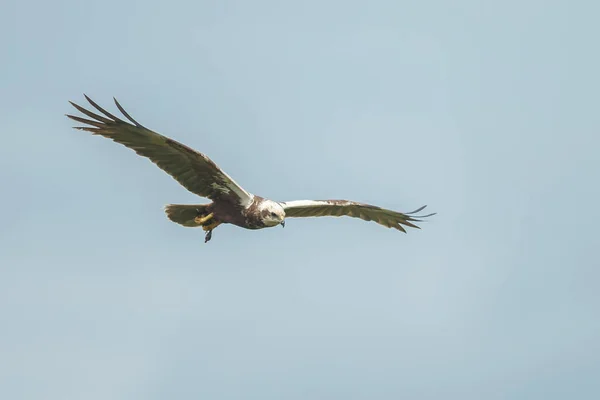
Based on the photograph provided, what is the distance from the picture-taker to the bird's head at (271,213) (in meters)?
18.5

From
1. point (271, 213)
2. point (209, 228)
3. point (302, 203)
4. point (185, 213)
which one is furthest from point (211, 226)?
point (302, 203)

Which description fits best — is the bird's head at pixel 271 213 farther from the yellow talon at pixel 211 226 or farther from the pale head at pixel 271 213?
the yellow talon at pixel 211 226

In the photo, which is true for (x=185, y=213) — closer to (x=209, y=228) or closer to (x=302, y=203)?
(x=209, y=228)

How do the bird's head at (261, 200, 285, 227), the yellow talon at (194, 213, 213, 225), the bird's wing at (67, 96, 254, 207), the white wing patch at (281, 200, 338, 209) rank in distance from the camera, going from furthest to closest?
the white wing patch at (281, 200, 338, 209)
the yellow talon at (194, 213, 213, 225)
the bird's head at (261, 200, 285, 227)
the bird's wing at (67, 96, 254, 207)

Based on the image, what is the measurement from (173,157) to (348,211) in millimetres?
4907

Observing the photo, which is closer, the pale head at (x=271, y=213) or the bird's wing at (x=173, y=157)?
the bird's wing at (x=173, y=157)

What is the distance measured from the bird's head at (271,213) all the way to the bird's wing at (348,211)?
0.86 meters

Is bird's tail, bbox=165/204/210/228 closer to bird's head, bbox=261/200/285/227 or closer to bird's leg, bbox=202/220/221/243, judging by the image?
bird's leg, bbox=202/220/221/243

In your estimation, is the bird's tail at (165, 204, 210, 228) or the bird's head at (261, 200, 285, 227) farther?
the bird's tail at (165, 204, 210, 228)

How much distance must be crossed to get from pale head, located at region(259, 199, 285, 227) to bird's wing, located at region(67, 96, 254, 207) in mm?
270

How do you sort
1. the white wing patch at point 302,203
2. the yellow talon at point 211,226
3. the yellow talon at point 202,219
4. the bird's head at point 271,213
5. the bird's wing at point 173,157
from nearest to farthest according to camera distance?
the bird's wing at point 173,157 < the bird's head at point 271,213 < the yellow talon at point 202,219 < the yellow talon at point 211,226 < the white wing patch at point 302,203

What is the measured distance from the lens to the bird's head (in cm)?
1848

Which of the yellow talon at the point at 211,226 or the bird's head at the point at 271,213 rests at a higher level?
the bird's head at the point at 271,213

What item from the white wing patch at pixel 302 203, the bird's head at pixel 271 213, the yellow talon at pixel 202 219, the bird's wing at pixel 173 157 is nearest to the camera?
the bird's wing at pixel 173 157
